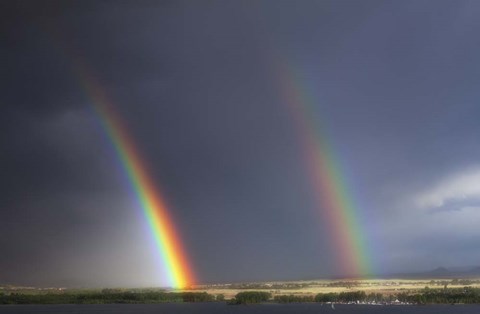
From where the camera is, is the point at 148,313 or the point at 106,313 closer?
the point at 148,313

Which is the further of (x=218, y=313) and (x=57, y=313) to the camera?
(x=57, y=313)

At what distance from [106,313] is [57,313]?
19.5 m

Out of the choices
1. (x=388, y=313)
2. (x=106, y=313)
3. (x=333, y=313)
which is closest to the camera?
(x=388, y=313)

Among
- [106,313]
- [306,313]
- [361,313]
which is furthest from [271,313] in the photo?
[106,313]

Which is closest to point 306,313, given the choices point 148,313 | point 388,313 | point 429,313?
point 388,313

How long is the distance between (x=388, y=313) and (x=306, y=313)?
74.7 feet

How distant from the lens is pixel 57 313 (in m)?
186

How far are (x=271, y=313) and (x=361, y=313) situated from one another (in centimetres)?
2618

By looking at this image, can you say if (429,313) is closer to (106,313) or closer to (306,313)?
(306,313)

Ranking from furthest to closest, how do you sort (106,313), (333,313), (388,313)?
(106,313), (333,313), (388,313)

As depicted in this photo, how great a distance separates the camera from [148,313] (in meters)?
163

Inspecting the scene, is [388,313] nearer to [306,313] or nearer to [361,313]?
[361,313]

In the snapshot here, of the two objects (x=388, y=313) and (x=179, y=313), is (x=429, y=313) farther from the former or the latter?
(x=179, y=313)

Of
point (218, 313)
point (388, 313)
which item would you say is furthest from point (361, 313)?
point (218, 313)
